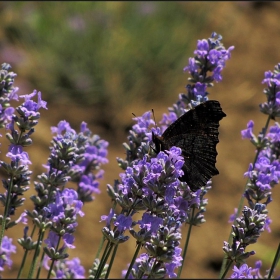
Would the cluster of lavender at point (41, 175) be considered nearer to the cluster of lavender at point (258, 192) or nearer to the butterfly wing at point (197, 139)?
the butterfly wing at point (197, 139)

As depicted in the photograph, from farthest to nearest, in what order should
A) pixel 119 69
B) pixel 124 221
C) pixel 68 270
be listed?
pixel 119 69, pixel 68 270, pixel 124 221

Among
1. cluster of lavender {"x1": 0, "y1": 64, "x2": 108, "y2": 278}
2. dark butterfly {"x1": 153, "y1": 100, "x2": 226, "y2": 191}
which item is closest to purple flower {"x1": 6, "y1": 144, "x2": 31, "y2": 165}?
cluster of lavender {"x1": 0, "y1": 64, "x2": 108, "y2": 278}

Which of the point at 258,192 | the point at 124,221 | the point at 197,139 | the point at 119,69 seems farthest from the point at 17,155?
the point at 119,69

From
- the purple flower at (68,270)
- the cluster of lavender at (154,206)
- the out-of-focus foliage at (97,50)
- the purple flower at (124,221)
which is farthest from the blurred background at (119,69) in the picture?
the purple flower at (124,221)

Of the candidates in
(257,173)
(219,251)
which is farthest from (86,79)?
(257,173)

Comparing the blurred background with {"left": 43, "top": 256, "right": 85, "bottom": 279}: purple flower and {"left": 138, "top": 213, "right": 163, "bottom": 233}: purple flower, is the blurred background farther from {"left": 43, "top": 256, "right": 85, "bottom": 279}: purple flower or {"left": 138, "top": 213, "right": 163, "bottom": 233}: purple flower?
{"left": 138, "top": 213, "right": 163, "bottom": 233}: purple flower

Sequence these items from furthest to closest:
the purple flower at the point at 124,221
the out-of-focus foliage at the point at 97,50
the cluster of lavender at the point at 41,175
→ the out-of-focus foliage at the point at 97,50 → the cluster of lavender at the point at 41,175 → the purple flower at the point at 124,221

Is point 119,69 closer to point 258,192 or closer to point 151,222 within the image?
point 258,192

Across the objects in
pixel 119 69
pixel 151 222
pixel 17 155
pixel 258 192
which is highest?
pixel 119 69
